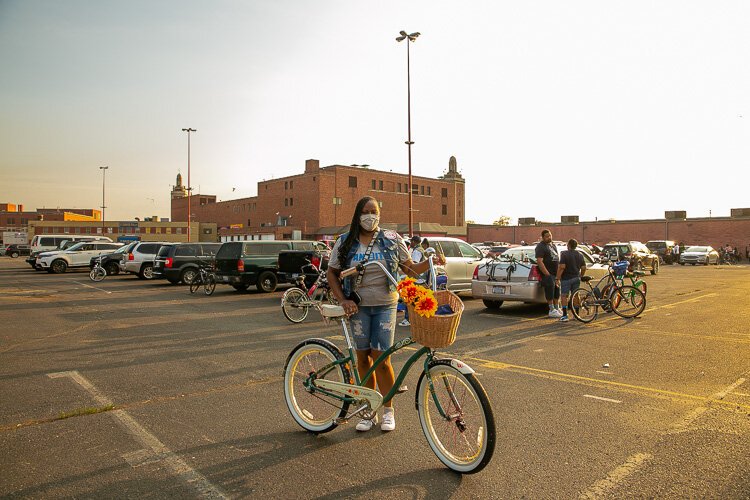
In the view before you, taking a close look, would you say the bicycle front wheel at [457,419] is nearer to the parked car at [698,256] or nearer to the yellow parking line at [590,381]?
the yellow parking line at [590,381]

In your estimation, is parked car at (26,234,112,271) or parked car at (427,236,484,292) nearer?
parked car at (427,236,484,292)

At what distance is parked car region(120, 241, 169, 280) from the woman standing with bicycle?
22.8 m

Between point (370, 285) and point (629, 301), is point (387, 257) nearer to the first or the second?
point (370, 285)

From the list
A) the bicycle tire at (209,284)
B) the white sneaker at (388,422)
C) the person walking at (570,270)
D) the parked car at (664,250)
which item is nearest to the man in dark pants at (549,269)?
the person walking at (570,270)

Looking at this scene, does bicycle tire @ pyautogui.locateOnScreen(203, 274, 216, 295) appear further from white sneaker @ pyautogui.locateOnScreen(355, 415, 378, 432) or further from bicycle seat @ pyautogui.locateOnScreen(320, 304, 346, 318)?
bicycle seat @ pyautogui.locateOnScreen(320, 304, 346, 318)

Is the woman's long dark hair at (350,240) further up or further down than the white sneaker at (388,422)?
further up

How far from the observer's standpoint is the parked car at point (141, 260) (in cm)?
2547

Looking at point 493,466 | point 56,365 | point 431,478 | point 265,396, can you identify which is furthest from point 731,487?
point 56,365

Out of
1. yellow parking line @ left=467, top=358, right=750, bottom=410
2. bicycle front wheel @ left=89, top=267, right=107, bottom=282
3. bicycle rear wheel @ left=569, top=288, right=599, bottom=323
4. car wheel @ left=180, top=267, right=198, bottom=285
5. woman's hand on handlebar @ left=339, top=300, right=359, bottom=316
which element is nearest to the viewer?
woman's hand on handlebar @ left=339, top=300, right=359, bottom=316

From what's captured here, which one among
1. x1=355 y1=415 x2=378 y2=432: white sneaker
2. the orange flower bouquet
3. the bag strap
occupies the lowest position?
x1=355 y1=415 x2=378 y2=432: white sneaker

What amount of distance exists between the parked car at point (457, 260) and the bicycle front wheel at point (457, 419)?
11.2 m

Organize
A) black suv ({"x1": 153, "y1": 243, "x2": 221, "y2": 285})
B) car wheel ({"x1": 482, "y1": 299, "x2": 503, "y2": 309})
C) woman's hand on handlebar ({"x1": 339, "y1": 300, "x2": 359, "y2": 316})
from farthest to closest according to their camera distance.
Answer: black suv ({"x1": 153, "y1": 243, "x2": 221, "y2": 285})
car wheel ({"x1": 482, "y1": 299, "x2": 503, "y2": 309})
woman's hand on handlebar ({"x1": 339, "y1": 300, "x2": 359, "y2": 316})

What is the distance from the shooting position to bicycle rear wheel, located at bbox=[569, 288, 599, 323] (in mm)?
11141

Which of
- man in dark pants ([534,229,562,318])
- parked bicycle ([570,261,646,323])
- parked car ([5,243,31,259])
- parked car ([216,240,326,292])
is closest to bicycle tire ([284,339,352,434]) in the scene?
man in dark pants ([534,229,562,318])
